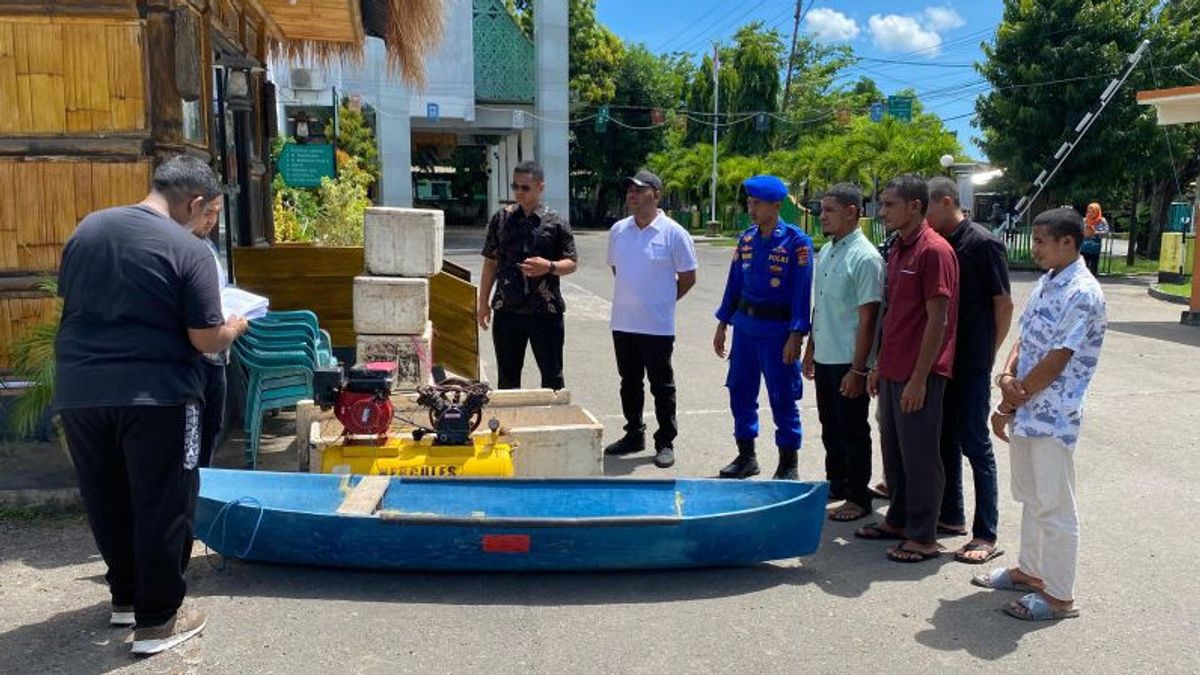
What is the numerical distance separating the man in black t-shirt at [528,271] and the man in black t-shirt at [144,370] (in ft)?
10.1

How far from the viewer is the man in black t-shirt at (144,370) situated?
11.5ft

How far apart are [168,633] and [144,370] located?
1.07 meters

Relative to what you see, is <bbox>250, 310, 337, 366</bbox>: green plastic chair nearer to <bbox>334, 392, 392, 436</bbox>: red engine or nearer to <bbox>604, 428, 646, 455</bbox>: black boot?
<bbox>334, 392, 392, 436</bbox>: red engine

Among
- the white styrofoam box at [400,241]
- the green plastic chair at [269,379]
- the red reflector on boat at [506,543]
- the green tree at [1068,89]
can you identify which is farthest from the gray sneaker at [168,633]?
the green tree at [1068,89]

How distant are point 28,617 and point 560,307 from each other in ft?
12.3

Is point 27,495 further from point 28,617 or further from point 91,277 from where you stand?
point 91,277

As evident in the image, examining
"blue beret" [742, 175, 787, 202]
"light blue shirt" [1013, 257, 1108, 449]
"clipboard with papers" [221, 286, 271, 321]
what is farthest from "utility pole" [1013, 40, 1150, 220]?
"clipboard with papers" [221, 286, 271, 321]

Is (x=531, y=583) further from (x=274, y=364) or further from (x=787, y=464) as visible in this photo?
(x=274, y=364)

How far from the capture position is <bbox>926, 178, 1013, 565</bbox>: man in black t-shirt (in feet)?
16.2

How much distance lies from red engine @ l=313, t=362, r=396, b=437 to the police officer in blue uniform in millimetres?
2173

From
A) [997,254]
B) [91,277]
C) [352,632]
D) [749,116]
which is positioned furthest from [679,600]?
[749,116]

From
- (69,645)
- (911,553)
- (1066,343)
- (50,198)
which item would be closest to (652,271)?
(911,553)

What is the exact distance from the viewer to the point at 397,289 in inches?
270

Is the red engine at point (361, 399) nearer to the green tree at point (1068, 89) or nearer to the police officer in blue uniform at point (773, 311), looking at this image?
the police officer in blue uniform at point (773, 311)
